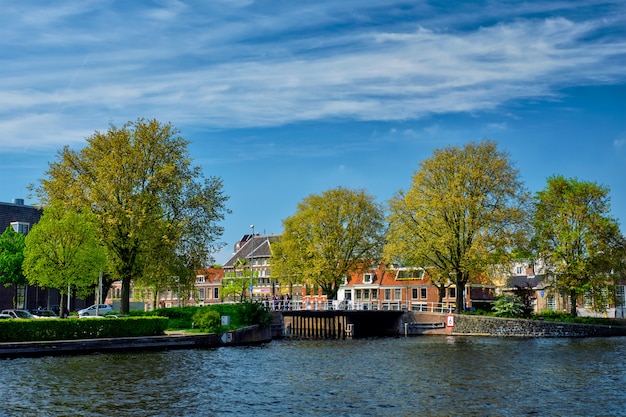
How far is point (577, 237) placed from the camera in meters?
80.3

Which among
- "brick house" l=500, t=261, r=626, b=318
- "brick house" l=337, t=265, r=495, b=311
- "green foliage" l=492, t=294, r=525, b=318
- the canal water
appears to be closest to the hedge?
the canal water

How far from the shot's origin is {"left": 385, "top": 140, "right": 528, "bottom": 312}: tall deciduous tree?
8062 centimetres

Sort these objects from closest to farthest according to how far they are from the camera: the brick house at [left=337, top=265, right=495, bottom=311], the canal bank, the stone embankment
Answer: the canal bank → the stone embankment → the brick house at [left=337, top=265, right=495, bottom=311]

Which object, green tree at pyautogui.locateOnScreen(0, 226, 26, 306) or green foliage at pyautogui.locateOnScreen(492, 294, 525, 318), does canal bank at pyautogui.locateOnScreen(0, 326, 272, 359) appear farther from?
green foliage at pyautogui.locateOnScreen(492, 294, 525, 318)

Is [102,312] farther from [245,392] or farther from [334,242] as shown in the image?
[245,392]

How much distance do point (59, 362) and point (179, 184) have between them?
93.5 ft

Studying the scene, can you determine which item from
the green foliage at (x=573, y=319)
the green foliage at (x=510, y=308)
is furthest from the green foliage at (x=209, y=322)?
the green foliage at (x=573, y=319)

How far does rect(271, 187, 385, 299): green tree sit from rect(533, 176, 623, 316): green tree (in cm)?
2848

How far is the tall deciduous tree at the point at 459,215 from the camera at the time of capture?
265ft

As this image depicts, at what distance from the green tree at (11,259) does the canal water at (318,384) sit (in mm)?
32163

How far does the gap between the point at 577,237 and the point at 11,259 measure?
61.4 metres

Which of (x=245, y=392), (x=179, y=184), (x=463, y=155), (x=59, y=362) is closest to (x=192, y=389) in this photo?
(x=245, y=392)

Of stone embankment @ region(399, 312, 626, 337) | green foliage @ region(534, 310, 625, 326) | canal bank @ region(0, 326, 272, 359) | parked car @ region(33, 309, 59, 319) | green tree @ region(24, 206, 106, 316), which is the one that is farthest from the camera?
green foliage @ region(534, 310, 625, 326)

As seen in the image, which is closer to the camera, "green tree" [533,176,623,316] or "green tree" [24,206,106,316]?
"green tree" [24,206,106,316]
